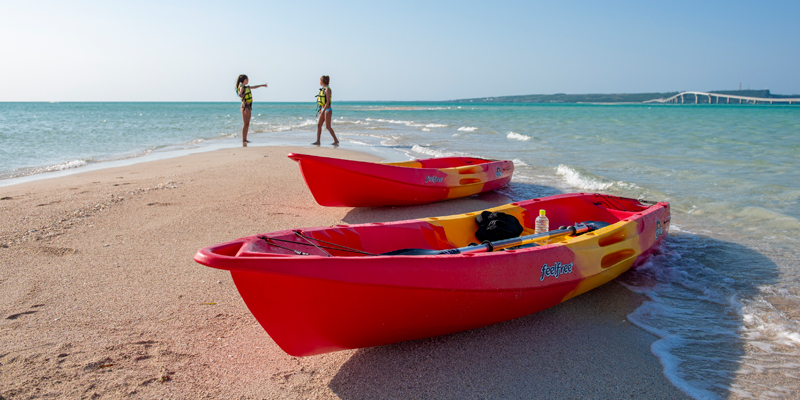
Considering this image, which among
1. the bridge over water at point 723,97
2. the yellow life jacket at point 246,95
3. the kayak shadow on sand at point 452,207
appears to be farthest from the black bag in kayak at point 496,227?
the bridge over water at point 723,97

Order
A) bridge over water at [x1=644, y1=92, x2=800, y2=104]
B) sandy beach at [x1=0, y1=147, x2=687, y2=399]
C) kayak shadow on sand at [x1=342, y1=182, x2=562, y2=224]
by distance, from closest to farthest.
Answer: sandy beach at [x1=0, y1=147, x2=687, y2=399] → kayak shadow on sand at [x1=342, y1=182, x2=562, y2=224] → bridge over water at [x1=644, y1=92, x2=800, y2=104]

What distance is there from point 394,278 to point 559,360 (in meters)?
1.25

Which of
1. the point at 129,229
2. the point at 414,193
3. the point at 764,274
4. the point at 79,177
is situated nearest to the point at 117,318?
the point at 129,229

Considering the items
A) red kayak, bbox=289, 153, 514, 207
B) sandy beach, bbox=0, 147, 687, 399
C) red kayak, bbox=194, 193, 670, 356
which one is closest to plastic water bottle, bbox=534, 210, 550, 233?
red kayak, bbox=194, 193, 670, 356

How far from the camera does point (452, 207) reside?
6973 mm

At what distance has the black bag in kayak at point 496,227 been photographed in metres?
4.18

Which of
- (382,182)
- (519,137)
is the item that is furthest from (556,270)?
(519,137)

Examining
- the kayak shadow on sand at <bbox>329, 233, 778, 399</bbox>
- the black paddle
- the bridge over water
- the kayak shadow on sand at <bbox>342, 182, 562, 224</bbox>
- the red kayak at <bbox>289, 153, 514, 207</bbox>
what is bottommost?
the kayak shadow on sand at <bbox>329, 233, 778, 399</bbox>

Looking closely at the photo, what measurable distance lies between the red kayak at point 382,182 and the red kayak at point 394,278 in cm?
217

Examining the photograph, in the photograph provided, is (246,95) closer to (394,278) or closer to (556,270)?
(556,270)

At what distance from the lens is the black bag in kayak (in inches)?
164

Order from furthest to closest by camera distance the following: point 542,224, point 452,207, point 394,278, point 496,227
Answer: point 452,207
point 542,224
point 496,227
point 394,278

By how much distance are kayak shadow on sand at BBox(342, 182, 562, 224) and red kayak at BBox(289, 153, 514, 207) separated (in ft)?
0.35

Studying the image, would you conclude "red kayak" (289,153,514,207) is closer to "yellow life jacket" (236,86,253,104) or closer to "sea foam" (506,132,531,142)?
"yellow life jacket" (236,86,253,104)
